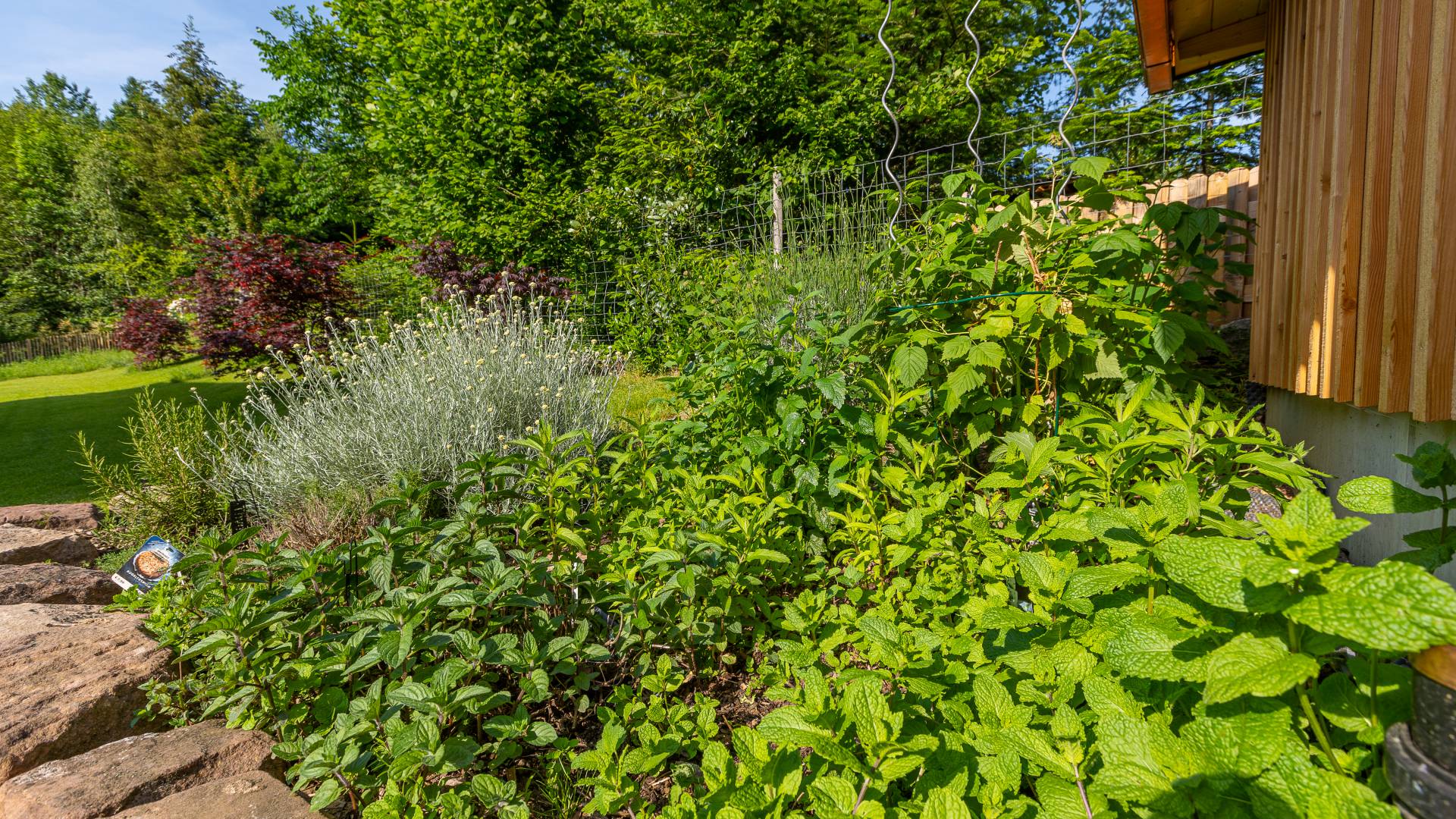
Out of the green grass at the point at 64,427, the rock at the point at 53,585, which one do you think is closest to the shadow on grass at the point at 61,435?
the green grass at the point at 64,427

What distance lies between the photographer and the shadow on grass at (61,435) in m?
4.88

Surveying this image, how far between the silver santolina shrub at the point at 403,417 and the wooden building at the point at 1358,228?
3035 millimetres

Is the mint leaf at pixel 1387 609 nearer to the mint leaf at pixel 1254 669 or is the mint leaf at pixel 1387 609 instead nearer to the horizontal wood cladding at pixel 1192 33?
the mint leaf at pixel 1254 669

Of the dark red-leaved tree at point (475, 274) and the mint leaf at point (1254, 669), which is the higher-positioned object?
the dark red-leaved tree at point (475, 274)

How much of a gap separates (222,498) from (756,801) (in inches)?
152

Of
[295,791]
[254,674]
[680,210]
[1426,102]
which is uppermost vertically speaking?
[680,210]

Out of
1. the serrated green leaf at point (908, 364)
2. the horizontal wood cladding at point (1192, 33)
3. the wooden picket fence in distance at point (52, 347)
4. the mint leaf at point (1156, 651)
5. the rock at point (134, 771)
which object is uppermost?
the horizontal wood cladding at point (1192, 33)

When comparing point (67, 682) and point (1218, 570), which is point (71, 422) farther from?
point (1218, 570)

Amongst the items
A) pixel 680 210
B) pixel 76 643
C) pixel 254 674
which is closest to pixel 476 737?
pixel 254 674

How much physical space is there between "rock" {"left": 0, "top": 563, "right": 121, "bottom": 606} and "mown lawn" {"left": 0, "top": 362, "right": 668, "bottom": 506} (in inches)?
63.3

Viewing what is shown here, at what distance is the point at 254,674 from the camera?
1.60 metres

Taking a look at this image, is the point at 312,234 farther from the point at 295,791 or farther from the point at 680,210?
the point at 295,791

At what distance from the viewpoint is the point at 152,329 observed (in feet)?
34.8

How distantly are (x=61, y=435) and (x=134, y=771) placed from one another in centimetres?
759
